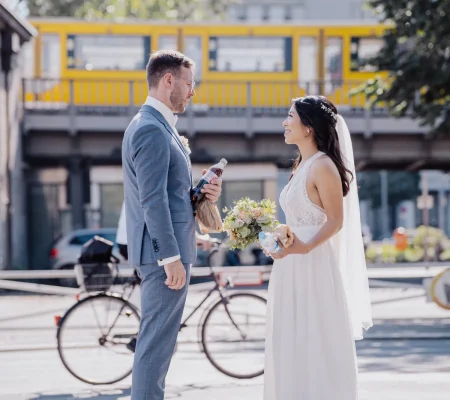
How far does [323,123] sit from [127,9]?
53586 mm

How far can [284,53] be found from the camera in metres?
29.8

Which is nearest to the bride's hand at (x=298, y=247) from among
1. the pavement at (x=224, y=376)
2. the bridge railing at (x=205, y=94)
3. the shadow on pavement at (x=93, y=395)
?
the pavement at (x=224, y=376)

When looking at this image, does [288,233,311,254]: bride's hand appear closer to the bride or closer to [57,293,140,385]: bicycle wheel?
the bride

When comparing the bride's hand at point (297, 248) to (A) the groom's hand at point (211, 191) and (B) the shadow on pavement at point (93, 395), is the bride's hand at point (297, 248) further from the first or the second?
(B) the shadow on pavement at point (93, 395)

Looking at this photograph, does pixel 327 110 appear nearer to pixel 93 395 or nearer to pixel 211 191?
pixel 211 191

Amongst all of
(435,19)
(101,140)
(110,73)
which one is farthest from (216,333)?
(110,73)

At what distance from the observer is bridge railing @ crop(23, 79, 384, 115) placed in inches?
1090

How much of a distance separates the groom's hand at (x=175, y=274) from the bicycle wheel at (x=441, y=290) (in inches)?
292

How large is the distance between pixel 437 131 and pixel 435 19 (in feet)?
8.16

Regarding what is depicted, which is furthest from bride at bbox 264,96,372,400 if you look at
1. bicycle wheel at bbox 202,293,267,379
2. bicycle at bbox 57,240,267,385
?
bicycle wheel at bbox 202,293,267,379

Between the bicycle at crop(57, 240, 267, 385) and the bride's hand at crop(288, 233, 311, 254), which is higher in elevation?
the bride's hand at crop(288, 233, 311, 254)

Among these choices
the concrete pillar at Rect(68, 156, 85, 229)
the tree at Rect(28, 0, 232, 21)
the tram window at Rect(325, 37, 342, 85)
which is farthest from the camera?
the tree at Rect(28, 0, 232, 21)

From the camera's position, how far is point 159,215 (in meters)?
5.31

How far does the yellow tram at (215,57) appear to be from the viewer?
28391mm
